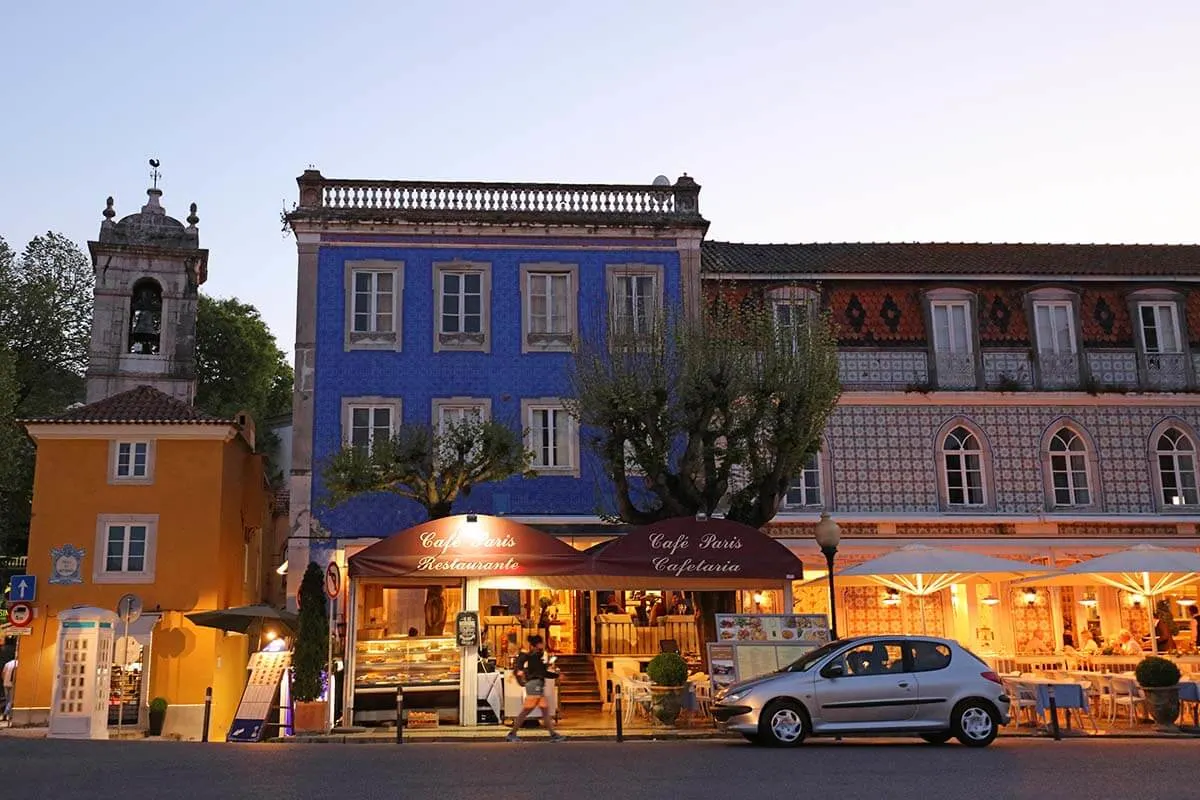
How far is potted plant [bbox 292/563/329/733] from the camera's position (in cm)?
1738

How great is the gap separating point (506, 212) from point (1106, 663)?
49.7 ft

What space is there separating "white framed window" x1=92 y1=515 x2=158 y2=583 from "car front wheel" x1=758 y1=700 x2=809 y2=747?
1603 cm

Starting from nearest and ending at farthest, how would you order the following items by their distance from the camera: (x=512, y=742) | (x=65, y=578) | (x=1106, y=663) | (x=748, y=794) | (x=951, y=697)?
(x=748, y=794) < (x=951, y=697) < (x=512, y=742) < (x=1106, y=663) < (x=65, y=578)

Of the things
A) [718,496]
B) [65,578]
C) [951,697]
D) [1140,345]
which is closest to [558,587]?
[718,496]

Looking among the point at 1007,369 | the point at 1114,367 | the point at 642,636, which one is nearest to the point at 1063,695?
the point at 642,636

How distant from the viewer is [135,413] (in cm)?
2577

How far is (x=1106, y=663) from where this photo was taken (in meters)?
19.9

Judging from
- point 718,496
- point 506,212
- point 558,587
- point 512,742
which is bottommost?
point 512,742

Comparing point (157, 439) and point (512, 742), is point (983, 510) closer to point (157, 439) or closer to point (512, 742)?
point (512, 742)

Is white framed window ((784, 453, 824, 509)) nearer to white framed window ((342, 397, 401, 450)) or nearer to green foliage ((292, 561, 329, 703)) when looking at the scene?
white framed window ((342, 397, 401, 450))

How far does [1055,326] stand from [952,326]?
7.86 feet

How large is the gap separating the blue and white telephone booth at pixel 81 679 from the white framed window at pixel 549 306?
33.8ft

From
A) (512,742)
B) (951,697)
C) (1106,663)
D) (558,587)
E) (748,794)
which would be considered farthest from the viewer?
(1106,663)

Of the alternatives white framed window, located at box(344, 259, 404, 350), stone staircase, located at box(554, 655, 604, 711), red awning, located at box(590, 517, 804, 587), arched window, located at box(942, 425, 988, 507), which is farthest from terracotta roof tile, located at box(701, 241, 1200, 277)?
stone staircase, located at box(554, 655, 604, 711)
